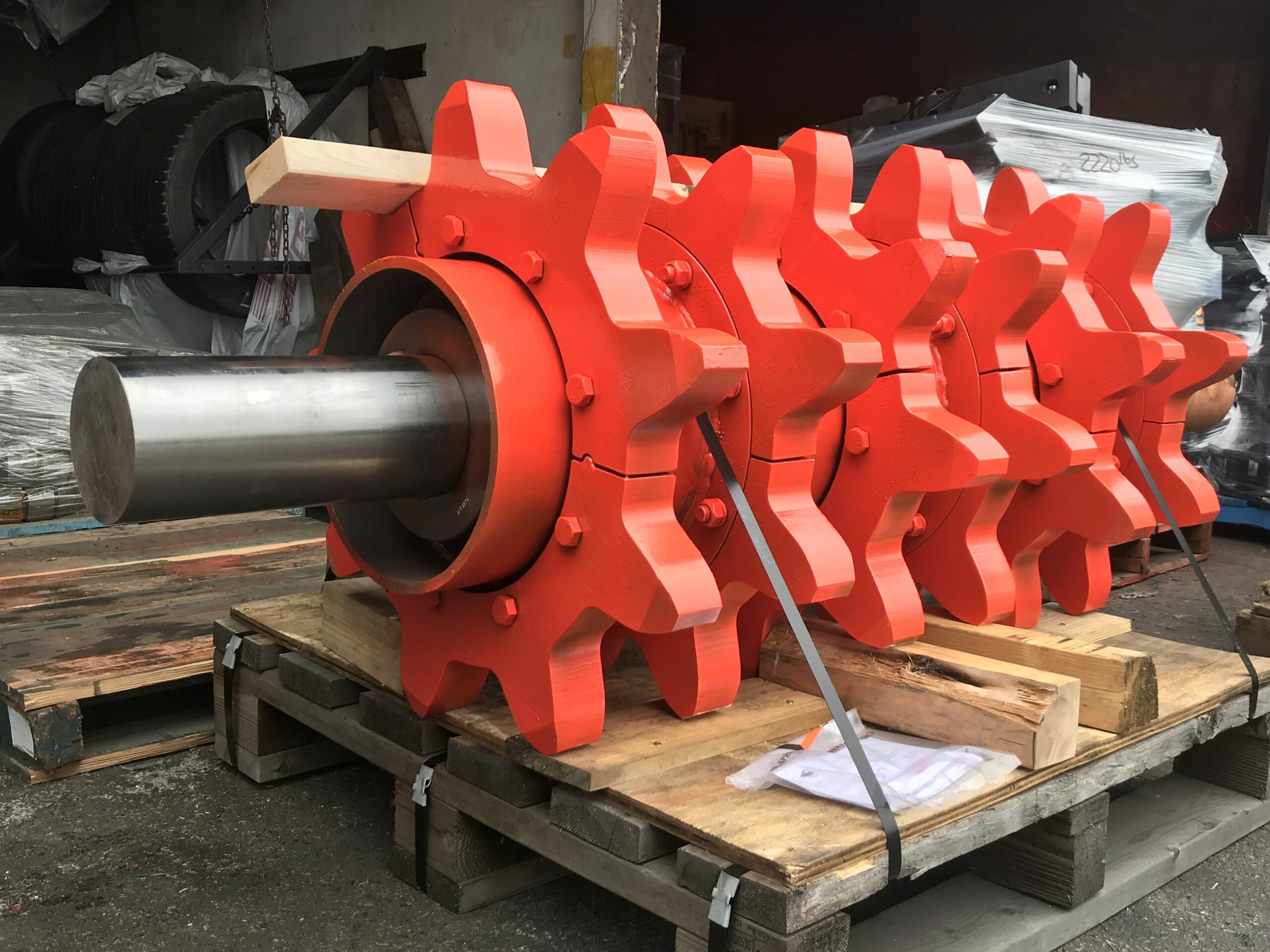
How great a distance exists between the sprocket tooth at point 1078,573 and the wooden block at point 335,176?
1476mm

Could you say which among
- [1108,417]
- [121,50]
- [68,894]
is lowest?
[68,894]

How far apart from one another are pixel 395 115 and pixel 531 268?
172 inches

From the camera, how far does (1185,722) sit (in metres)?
1.95

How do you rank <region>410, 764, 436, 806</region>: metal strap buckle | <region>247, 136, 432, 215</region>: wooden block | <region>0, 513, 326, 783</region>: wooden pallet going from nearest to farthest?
1. <region>247, 136, 432, 215</region>: wooden block
2. <region>410, 764, 436, 806</region>: metal strap buckle
3. <region>0, 513, 326, 783</region>: wooden pallet

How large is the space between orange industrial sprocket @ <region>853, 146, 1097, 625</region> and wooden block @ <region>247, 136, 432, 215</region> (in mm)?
879

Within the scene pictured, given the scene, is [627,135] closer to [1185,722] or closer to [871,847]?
[871,847]

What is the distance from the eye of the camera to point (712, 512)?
1.75m

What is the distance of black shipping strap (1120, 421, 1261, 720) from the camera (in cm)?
213

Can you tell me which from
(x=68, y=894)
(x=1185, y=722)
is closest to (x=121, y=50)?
(x=68, y=894)

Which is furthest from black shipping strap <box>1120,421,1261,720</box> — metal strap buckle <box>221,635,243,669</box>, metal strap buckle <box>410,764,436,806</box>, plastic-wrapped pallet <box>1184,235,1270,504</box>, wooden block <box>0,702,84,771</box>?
plastic-wrapped pallet <box>1184,235,1270,504</box>

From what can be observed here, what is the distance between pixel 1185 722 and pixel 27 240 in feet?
22.2

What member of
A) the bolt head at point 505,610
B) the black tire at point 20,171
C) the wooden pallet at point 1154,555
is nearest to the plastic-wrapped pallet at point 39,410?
the bolt head at point 505,610

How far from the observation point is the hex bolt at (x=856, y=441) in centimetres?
189

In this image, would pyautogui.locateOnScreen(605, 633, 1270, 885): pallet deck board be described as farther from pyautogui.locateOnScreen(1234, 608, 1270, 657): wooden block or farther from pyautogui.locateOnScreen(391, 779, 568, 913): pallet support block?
pyautogui.locateOnScreen(1234, 608, 1270, 657): wooden block
